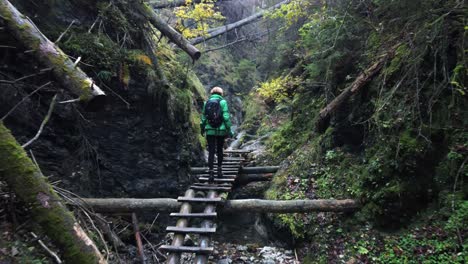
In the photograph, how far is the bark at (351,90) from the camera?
709 centimetres

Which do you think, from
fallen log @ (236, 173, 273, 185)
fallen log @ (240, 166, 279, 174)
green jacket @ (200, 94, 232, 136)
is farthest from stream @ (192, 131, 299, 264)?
green jacket @ (200, 94, 232, 136)

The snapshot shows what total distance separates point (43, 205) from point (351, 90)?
21.4 ft

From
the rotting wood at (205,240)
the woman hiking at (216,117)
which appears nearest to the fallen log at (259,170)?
the woman hiking at (216,117)

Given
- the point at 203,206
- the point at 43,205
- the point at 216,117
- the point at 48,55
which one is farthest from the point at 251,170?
the point at 43,205

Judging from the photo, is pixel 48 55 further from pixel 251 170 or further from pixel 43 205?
pixel 251 170

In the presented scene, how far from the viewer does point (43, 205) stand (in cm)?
354

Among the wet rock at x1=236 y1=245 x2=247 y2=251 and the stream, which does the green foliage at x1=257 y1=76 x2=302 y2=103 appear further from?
the wet rock at x1=236 y1=245 x2=247 y2=251

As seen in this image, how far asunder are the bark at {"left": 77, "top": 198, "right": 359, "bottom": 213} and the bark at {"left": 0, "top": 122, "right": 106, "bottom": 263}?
2.76 m

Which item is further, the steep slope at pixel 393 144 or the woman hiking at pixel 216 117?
the woman hiking at pixel 216 117

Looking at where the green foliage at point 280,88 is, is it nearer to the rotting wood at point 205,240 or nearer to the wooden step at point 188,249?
the rotting wood at point 205,240

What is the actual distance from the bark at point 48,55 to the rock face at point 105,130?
25 centimetres

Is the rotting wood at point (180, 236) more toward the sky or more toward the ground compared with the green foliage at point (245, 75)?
more toward the ground

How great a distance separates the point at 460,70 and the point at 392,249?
2.97 m

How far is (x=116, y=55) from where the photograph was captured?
7.04 metres
